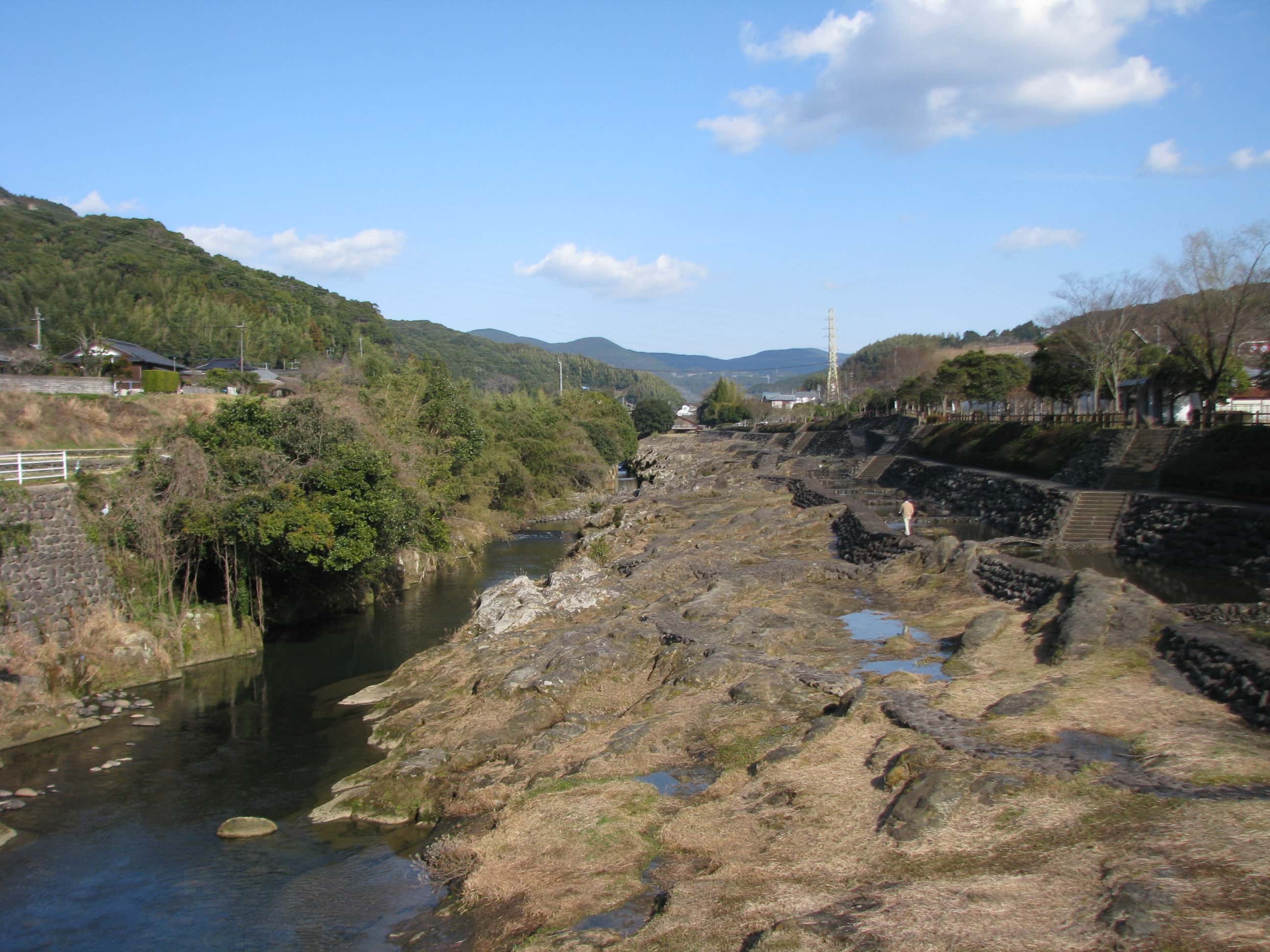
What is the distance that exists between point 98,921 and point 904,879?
374 inches

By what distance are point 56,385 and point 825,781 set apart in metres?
38.6

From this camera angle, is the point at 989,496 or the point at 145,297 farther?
the point at 145,297

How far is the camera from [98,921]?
36.6 feet

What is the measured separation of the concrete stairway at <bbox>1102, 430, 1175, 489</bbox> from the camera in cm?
3341

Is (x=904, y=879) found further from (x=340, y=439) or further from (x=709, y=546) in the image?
(x=709, y=546)

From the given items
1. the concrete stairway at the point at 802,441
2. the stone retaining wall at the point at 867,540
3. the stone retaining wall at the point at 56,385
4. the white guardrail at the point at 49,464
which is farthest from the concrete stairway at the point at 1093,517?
the concrete stairway at the point at 802,441

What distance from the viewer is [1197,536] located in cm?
2667

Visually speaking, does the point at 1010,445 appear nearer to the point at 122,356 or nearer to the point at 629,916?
the point at 629,916

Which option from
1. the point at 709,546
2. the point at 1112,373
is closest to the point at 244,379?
the point at 709,546

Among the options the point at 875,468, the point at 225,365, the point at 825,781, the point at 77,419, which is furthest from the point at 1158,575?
the point at 225,365

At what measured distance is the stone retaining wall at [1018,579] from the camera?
1972 cm

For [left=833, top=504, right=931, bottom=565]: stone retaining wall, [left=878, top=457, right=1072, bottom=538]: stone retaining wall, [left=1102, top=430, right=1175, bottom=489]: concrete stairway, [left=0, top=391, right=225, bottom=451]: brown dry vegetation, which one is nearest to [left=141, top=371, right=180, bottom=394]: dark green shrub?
[left=0, top=391, right=225, bottom=451]: brown dry vegetation

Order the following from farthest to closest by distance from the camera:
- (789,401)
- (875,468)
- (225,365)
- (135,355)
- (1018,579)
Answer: (789,401)
(225,365)
(875,468)
(135,355)
(1018,579)

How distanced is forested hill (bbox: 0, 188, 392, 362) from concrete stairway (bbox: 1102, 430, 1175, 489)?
55878mm
